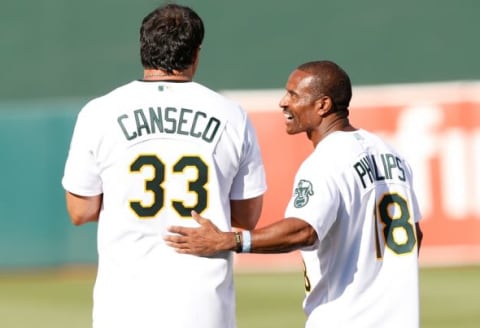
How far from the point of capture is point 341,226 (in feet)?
16.5

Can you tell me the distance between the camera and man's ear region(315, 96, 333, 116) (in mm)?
5234

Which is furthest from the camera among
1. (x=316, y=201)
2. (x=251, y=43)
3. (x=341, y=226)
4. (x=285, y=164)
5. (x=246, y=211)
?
(x=251, y=43)

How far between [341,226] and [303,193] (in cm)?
23

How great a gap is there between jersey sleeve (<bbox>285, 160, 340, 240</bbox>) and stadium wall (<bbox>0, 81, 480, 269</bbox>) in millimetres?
9242

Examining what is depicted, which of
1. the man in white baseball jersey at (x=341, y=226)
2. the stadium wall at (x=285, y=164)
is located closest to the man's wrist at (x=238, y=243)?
the man in white baseball jersey at (x=341, y=226)

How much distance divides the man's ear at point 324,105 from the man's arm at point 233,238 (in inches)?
22.5

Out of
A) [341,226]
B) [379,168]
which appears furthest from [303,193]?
[379,168]

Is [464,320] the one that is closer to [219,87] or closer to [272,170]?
[272,170]

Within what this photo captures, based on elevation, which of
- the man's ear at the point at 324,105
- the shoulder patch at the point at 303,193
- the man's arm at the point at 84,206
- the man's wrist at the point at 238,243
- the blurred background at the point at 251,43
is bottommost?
the man's wrist at the point at 238,243

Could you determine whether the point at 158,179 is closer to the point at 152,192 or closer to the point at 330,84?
the point at 152,192

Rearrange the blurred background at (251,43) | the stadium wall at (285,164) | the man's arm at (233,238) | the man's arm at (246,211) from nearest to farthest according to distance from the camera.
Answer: the man's arm at (233,238) → the man's arm at (246,211) → the stadium wall at (285,164) → the blurred background at (251,43)

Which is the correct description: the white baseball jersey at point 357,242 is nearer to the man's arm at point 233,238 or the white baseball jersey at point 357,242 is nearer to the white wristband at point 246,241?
the man's arm at point 233,238

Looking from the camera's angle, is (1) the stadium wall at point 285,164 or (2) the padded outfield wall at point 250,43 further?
(2) the padded outfield wall at point 250,43

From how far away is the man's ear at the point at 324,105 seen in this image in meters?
5.23
